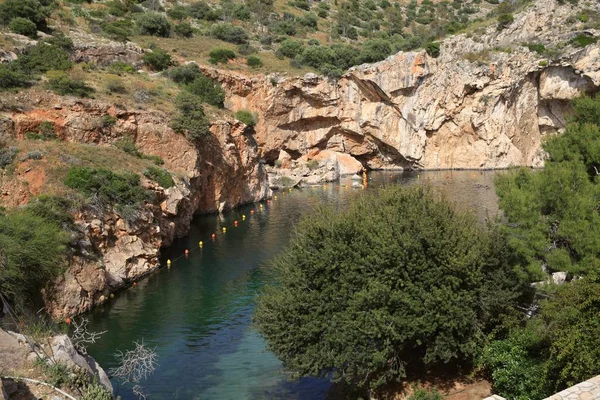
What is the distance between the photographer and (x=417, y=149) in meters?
72.3

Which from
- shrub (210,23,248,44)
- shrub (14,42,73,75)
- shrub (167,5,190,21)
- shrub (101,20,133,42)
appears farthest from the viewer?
shrub (167,5,190,21)

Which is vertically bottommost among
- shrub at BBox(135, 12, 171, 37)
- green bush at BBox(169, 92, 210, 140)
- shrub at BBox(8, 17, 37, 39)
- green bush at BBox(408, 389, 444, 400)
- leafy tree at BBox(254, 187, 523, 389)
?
green bush at BBox(408, 389, 444, 400)

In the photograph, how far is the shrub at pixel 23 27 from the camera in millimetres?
46062

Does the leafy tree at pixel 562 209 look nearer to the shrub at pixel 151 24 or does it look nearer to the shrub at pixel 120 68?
the shrub at pixel 120 68

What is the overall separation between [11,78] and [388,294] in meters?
32.1

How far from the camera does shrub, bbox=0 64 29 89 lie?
3431cm

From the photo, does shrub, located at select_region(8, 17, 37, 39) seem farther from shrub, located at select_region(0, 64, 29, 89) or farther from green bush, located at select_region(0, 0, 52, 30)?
shrub, located at select_region(0, 64, 29, 89)

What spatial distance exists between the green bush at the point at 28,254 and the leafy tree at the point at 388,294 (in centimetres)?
938

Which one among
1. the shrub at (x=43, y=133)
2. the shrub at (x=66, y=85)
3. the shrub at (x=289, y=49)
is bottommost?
the shrub at (x=43, y=133)

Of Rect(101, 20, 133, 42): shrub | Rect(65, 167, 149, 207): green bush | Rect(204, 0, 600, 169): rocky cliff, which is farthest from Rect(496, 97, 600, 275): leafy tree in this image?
Rect(101, 20, 133, 42): shrub

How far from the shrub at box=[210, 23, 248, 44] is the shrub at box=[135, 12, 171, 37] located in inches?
310

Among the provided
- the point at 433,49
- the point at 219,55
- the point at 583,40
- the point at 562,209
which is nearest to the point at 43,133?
the point at 562,209

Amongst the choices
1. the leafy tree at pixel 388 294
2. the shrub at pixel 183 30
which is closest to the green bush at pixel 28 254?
the leafy tree at pixel 388 294

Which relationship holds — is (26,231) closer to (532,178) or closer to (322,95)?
(532,178)
